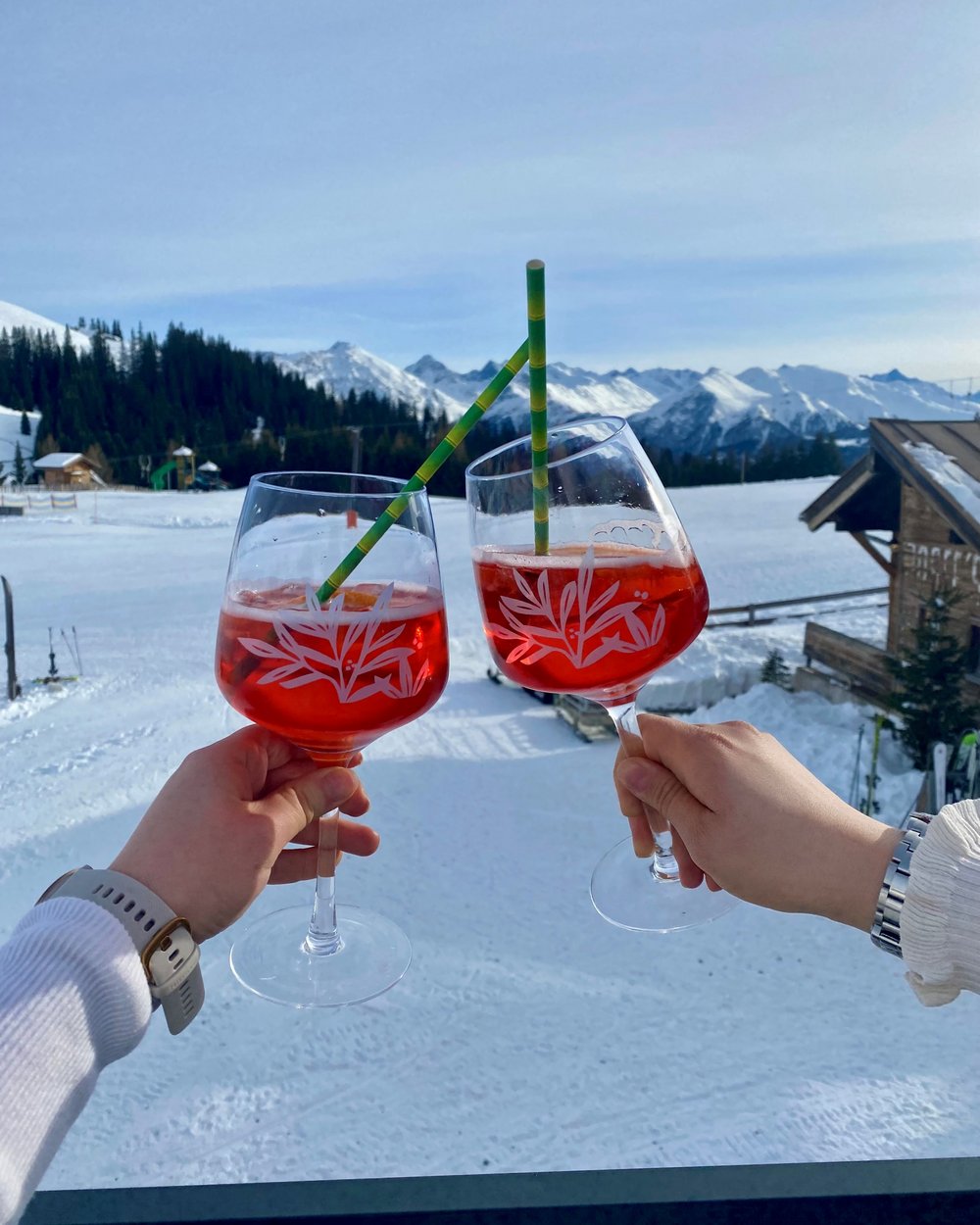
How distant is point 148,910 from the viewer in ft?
1.70

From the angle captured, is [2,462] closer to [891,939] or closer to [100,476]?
[100,476]

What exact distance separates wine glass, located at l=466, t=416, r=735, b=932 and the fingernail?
35 millimetres

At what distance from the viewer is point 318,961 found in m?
0.79

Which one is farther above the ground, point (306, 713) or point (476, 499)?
point (476, 499)

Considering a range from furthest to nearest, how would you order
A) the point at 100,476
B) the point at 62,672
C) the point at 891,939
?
the point at 100,476 < the point at 62,672 < the point at 891,939

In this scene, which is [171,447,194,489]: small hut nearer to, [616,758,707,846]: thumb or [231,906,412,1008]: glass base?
[231,906,412,1008]: glass base

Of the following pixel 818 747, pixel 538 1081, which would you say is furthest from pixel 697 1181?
pixel 818 747

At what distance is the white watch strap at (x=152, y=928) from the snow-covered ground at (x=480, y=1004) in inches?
43.2

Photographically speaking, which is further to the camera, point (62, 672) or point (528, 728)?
point (528, 728)

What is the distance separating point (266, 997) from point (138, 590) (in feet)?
23.1

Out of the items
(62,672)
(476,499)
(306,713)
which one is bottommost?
(62,672)

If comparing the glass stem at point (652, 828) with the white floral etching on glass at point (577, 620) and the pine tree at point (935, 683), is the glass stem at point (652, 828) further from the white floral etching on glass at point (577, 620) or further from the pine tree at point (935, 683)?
the pine tree at point (935, 683)

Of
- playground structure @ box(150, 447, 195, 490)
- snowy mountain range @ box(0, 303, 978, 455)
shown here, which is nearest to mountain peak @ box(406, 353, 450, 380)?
snowy mountain range @ box(0, 303, 978, 455)

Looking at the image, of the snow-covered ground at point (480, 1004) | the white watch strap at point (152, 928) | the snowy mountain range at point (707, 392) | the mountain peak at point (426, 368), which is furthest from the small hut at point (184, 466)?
the mountain peak at point (426, 368)
